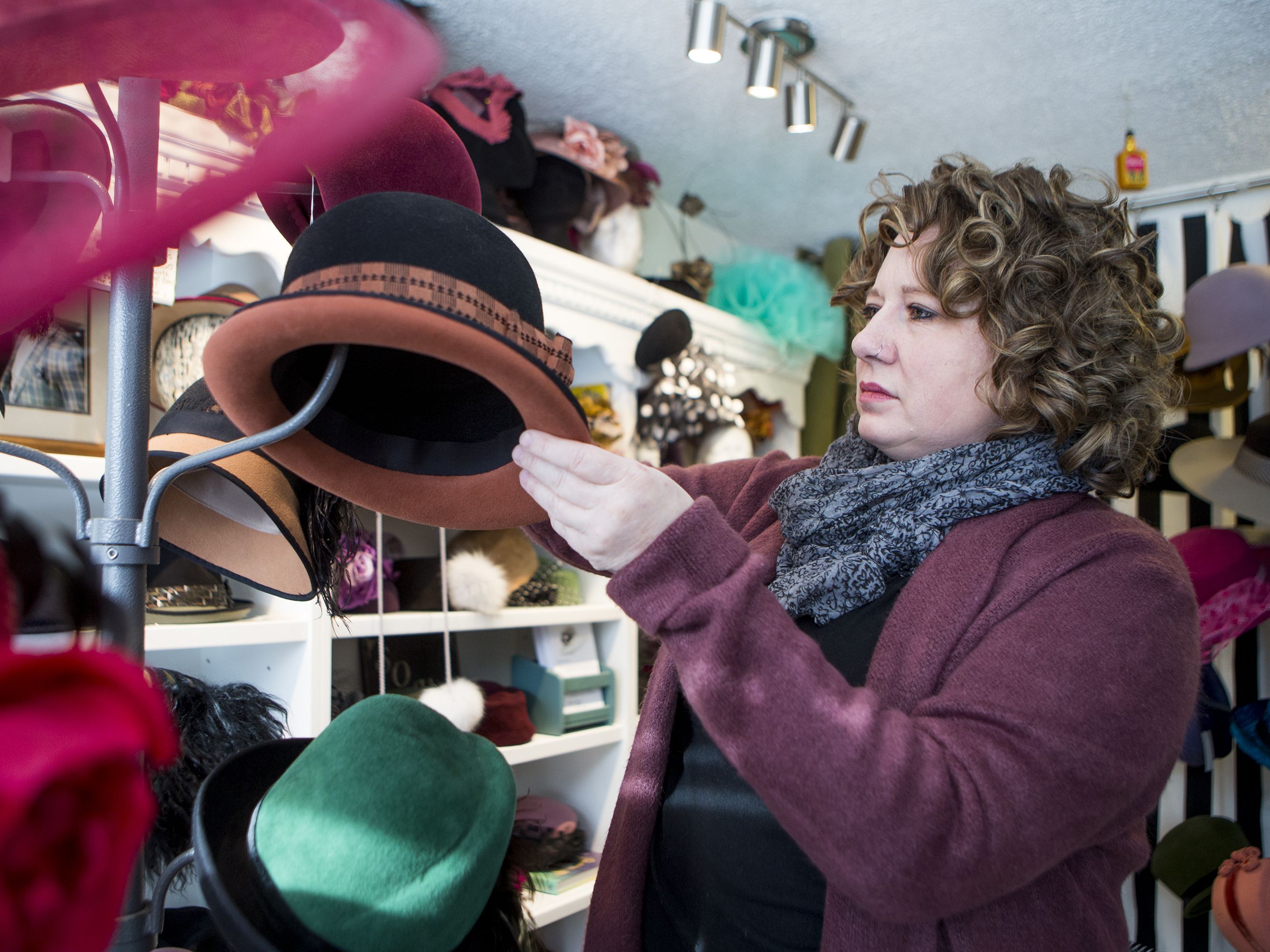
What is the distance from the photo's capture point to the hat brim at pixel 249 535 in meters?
0.63

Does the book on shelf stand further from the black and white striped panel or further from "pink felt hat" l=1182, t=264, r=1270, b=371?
"pink felt hat" l=1182, t=264, r=1270, b=371

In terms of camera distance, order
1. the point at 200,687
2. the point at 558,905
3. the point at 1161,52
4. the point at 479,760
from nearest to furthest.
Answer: the point at 479,760 → the point at 200,687 → the point at 558,905 → the point at 1161,52

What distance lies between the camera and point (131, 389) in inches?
21.9

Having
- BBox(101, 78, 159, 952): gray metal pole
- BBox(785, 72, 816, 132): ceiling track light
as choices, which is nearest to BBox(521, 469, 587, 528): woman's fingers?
BBox(101, 78, 159, 952): gray metal pole

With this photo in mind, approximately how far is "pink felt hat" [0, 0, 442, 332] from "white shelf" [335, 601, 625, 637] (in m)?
1.08

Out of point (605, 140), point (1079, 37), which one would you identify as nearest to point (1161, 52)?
point (1079, 37)

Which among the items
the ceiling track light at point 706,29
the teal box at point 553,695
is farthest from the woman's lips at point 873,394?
the teal box at point 553,695

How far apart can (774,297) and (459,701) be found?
1581 mm

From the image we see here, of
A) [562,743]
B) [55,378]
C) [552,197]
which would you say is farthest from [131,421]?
[552,197]

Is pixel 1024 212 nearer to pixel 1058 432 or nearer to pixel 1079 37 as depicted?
pixel 1058 432

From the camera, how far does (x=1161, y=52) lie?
6.22ft

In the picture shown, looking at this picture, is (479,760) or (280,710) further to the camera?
(280,710)

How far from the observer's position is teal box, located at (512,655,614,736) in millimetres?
1948

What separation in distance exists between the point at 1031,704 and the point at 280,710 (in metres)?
0.76
